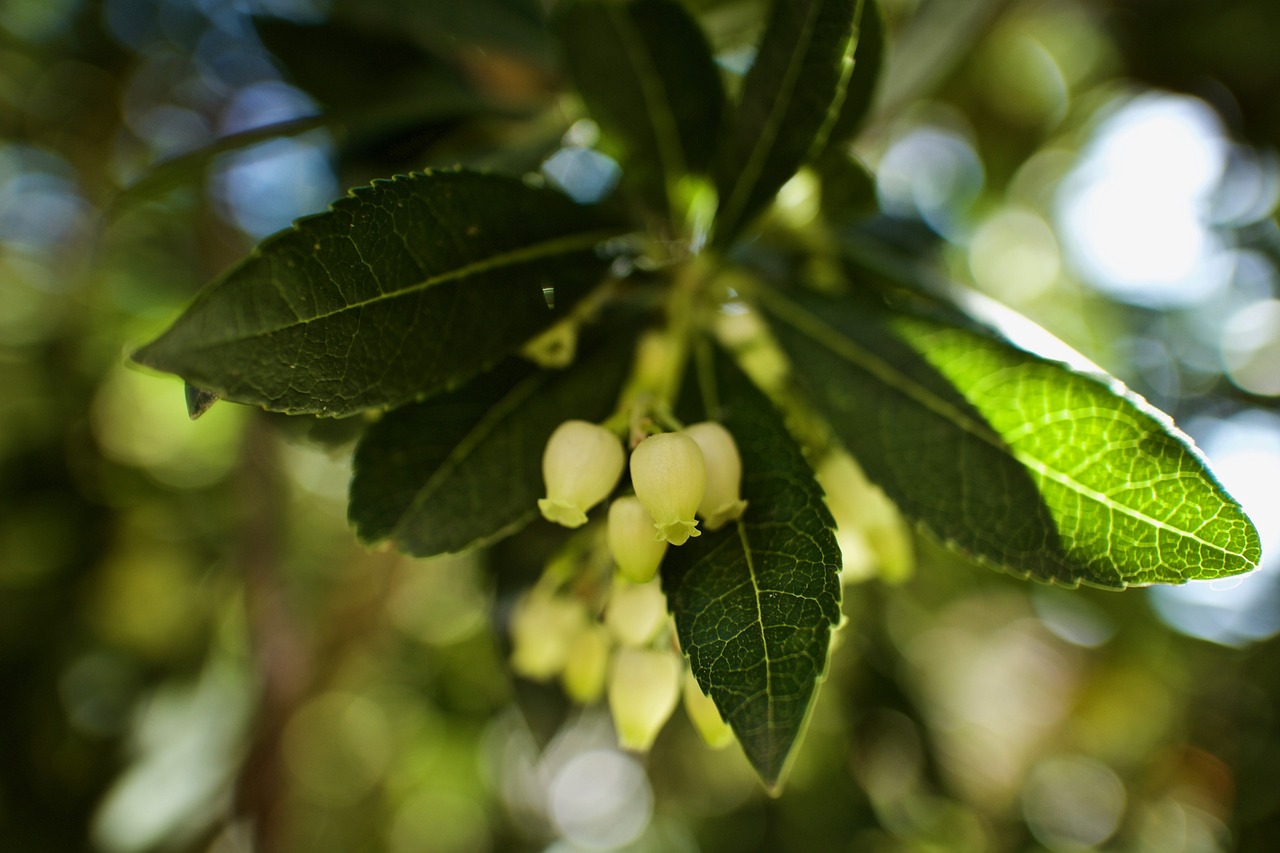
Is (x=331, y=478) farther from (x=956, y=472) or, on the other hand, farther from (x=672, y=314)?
(x=956, y=472)

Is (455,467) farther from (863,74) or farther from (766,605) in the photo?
(863,74)

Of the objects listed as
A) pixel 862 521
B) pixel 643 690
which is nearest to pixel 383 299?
pixel 643 690

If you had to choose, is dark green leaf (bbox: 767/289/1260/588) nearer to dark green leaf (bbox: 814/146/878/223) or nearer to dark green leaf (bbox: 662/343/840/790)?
dark green leaf (bbox: 662/343/840/790)

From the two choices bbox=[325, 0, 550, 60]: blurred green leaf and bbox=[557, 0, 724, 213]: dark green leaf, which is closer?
bbox=[557, 0, 724, 213]: dark green leaf

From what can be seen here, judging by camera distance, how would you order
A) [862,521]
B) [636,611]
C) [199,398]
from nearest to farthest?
1. [199,398]
2. [636,611]
3. [862,521]

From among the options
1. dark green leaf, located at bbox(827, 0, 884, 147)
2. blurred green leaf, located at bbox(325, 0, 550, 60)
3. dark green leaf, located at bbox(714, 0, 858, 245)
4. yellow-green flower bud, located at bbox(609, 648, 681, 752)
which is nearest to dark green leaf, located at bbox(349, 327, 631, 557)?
yellow-green flower bud, located at bbox(609, 648, 681, 752)

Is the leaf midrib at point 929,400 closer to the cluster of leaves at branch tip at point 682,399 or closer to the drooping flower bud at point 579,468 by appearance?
the cluster of leaves at branch tip at point 682,399

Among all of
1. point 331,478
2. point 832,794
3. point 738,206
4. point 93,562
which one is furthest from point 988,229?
point 93,562
